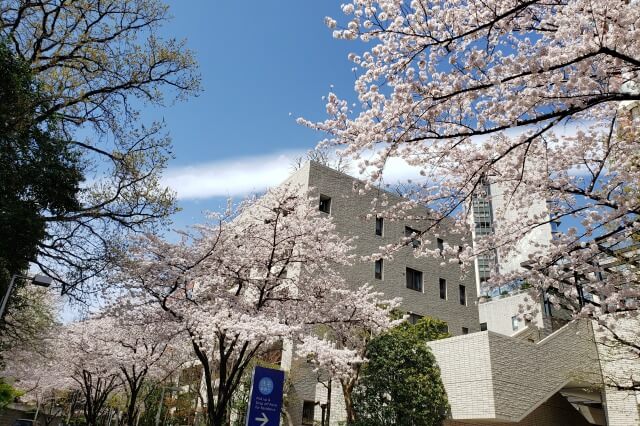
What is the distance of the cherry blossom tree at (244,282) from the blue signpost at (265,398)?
91cm

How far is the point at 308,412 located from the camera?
17.1 m

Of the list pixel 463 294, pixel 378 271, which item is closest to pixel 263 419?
pixel 378 271

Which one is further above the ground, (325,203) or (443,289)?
(325,203)

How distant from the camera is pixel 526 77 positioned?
16.1ft

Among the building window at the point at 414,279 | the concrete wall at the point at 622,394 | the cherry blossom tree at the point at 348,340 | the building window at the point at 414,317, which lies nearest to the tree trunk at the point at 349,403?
the cherry blossom tree at the point at 348,340

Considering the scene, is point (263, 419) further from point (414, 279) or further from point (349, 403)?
point (414, 279)

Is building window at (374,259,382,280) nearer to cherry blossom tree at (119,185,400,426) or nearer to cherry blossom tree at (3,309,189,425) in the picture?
cherry blossom tree at (119,185,400,426)

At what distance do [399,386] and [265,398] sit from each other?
6585 mm

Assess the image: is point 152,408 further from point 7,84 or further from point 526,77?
point 526,77

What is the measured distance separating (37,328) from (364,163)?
14.6 m

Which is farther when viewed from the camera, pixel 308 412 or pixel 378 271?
pixel 378 271

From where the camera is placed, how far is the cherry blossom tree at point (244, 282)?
9891mm

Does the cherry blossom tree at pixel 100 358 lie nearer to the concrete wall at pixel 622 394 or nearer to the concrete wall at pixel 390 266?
the concrete wall at pixel 390 266

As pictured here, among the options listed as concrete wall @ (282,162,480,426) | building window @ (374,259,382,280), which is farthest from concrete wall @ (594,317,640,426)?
building window @ (374,259,382,280)
